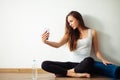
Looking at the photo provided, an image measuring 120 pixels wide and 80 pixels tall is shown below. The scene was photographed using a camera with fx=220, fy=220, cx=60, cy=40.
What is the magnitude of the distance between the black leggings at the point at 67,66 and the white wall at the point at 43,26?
7.2 inches

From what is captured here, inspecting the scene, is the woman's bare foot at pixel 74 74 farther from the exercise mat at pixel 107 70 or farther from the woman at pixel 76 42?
the exercise mat at pixel 107 70

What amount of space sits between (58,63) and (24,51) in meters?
0.49

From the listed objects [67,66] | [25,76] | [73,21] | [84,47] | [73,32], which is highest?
[73,21]

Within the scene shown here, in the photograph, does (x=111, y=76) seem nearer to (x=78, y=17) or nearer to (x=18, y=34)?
(x=78, y=17)

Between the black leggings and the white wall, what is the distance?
183 mm

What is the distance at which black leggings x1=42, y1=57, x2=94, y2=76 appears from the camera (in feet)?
8.00

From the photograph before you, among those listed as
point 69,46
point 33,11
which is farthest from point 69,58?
point 33,11

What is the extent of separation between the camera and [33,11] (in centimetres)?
278

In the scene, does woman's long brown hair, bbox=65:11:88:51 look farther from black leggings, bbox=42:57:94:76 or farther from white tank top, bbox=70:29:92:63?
black leggings, bbox=42:57:94:76

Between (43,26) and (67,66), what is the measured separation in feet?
1.94

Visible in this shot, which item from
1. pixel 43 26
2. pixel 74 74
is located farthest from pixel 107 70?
pixel 43 26

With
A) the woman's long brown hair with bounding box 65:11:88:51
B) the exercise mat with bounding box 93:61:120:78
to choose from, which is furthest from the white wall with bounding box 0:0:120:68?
the exercise mat with bounding box 93:61:120:78

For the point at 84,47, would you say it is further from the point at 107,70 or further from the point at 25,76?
the point at 25,76

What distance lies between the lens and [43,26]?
279 cm
